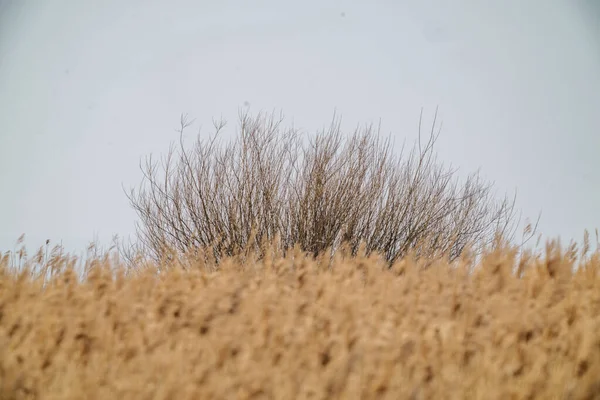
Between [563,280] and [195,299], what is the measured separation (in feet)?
7.82

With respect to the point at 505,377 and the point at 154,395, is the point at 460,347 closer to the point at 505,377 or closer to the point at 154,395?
the point at 505,377

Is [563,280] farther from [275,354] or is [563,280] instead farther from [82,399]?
[82,399]

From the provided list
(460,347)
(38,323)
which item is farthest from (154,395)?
(460,347)

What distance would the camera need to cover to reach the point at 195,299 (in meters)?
3.23

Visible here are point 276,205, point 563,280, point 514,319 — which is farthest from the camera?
point 276,205

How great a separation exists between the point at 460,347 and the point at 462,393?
1.04 feet

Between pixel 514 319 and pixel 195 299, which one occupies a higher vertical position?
pixel 195 299

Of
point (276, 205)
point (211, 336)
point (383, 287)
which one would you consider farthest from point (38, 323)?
point (276, 205)

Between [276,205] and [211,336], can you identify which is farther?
[276,205]

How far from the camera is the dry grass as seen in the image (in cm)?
242

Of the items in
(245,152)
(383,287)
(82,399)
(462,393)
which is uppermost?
Answer: (245,152)

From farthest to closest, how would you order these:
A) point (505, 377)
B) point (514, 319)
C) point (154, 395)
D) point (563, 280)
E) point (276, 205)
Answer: point (276, 205)
point (563, 280)
point (514, 319)
point (505, 377)
point (154, 395)

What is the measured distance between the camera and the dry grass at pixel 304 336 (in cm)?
242

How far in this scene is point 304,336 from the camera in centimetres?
268
